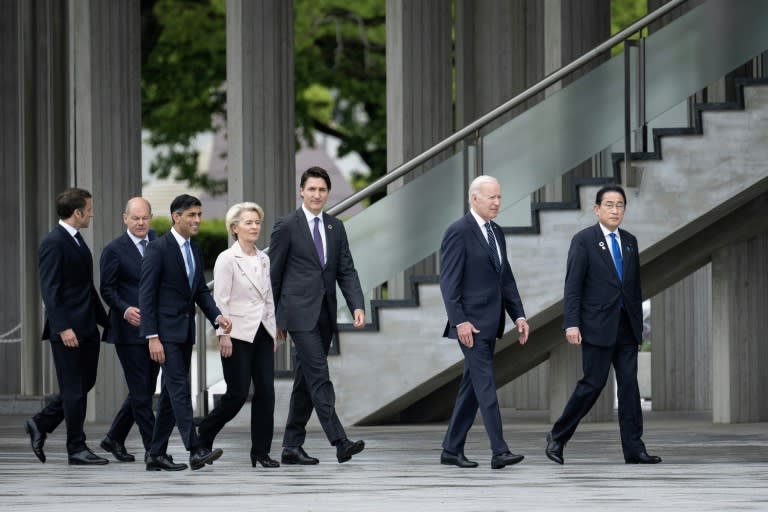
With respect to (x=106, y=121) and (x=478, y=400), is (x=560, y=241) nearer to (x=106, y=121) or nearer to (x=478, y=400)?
(x=478, y=400)

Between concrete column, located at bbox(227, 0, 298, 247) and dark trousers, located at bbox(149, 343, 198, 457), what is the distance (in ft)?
22.9

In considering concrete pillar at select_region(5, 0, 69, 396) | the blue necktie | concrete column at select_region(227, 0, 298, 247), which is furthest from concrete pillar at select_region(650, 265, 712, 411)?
the blue necktie

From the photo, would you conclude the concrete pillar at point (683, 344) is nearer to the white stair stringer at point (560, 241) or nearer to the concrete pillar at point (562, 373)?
the concrete pillar at point (562, 373)

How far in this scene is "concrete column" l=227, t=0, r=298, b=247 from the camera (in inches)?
788

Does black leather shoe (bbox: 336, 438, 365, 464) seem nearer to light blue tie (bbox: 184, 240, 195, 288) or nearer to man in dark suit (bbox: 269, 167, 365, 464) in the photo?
man in dark suit (bbox: 269, 167, 365, 464)

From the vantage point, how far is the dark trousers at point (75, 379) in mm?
13508

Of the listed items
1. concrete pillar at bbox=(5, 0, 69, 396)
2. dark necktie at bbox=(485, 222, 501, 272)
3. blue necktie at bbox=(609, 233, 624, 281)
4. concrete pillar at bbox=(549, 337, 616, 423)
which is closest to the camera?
dark necktie at bbox=(485, 222, 501, 272)

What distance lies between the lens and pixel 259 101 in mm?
20172

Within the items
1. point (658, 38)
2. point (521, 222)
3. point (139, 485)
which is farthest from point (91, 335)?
point (658, 38)

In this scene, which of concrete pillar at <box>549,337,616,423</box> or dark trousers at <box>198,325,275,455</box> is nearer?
dark trousers at <box>198,325,275,455</box>

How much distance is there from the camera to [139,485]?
1157 centimetres

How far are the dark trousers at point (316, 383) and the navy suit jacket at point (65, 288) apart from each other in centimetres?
145

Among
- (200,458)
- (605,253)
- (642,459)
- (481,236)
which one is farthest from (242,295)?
(642,459)

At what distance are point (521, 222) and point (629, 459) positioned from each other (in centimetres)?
454
